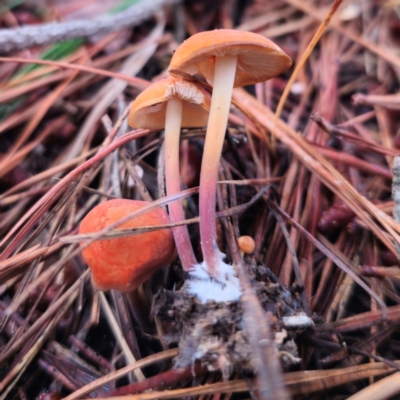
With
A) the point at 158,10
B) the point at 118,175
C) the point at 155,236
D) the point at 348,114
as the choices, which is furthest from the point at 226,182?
the point at 158,10

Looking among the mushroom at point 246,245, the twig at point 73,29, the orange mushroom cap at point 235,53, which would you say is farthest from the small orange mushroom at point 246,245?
the twig at point 73,29

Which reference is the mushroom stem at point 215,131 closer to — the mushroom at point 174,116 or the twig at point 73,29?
the mushroom at point 174,116

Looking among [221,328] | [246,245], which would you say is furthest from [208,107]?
[221,328]

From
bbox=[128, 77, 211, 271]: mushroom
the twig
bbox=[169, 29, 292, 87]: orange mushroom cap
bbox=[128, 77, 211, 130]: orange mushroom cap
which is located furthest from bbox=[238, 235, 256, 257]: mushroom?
the twig

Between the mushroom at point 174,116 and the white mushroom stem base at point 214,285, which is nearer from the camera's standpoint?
the white mushroom stem base at point 214,285

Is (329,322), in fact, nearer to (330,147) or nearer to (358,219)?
(358,219)

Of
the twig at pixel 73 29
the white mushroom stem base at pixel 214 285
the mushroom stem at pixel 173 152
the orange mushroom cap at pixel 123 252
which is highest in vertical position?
the twig at pixel 73 29
